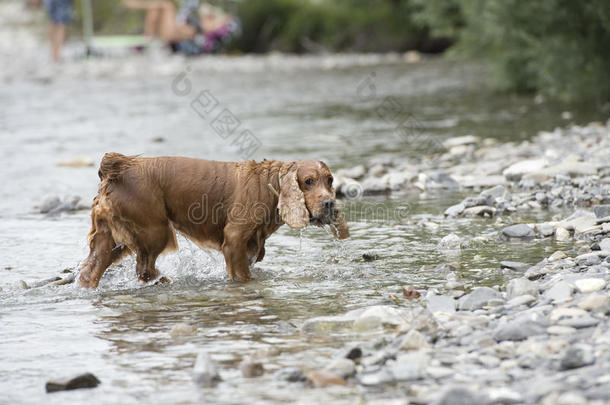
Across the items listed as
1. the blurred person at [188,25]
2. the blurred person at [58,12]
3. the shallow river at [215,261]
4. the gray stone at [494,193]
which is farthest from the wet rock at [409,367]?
the blurred person at [188,25]

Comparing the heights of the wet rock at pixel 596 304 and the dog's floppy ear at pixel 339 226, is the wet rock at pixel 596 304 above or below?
below

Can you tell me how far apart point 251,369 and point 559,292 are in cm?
179

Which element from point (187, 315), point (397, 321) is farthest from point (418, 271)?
point (187, 315)

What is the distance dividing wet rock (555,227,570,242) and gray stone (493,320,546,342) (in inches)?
85.4

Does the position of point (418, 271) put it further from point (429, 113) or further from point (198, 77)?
point (198, 77)

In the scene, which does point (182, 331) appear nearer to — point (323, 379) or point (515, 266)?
point (323, 379)

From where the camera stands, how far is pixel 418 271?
19.5ft

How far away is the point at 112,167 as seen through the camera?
5.82 metres

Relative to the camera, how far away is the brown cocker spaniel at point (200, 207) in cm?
579

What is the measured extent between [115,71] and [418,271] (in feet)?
57.6

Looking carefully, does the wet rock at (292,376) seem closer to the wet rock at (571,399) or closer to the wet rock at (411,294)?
the wet rock at (571,399)

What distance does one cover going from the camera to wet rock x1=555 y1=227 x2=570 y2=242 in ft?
20.9

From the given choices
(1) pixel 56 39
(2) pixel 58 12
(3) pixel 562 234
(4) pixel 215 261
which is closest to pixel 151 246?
(4) pixel 215 261

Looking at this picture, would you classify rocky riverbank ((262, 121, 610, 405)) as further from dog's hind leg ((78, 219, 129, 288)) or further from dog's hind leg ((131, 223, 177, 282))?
dog's hind leg ((78, 219, 129, 288))
